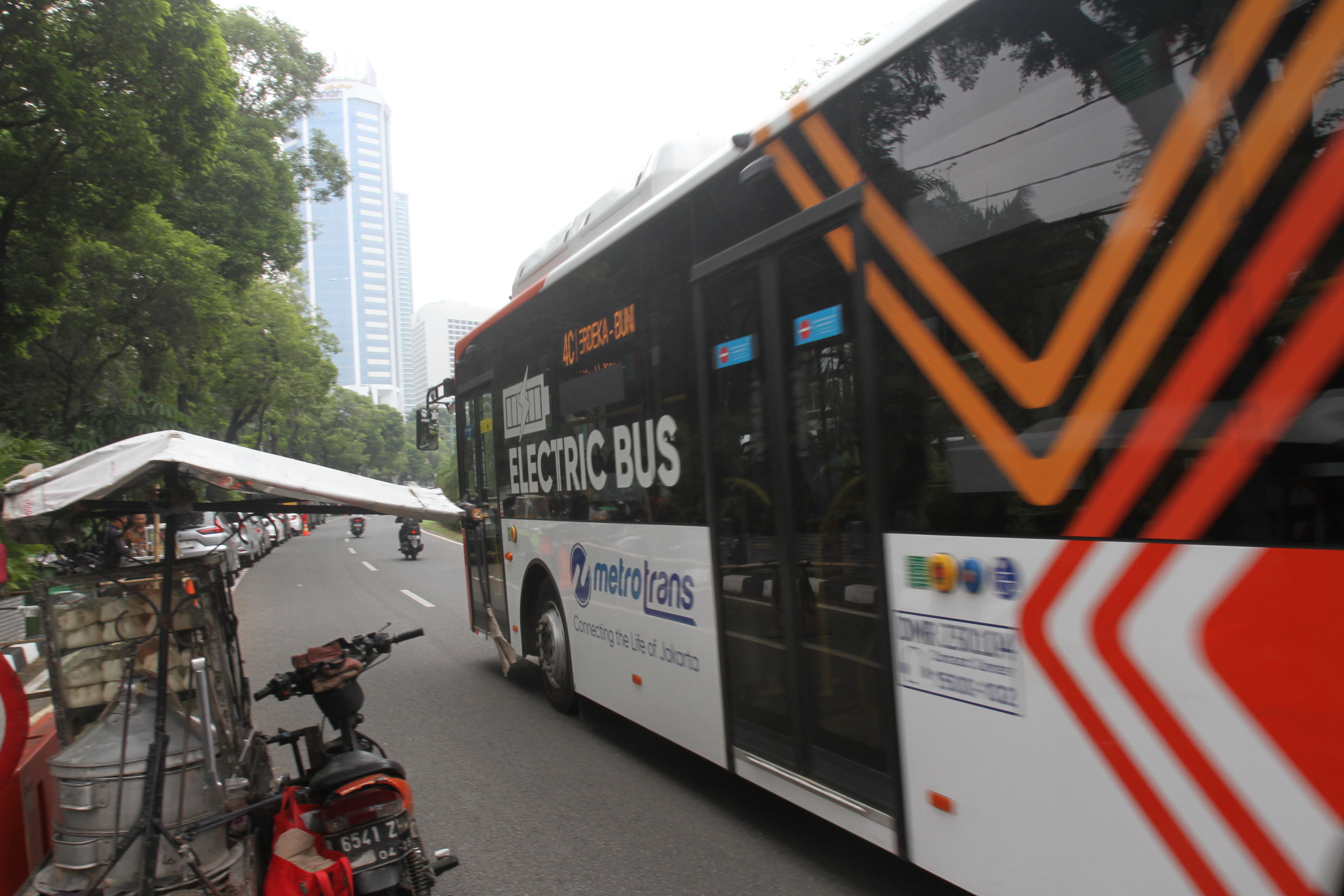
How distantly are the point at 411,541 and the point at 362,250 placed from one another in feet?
592

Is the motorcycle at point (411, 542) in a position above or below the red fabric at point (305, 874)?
above

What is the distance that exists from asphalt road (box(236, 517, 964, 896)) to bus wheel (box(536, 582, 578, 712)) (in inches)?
6.4

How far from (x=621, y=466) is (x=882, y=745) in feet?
8.08

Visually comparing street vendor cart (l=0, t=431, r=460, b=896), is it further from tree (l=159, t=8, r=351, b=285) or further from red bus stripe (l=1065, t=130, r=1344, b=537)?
tree (l=159, t=8, r=351, b=285)

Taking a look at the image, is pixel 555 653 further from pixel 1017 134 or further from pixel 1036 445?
pixel 1017 134

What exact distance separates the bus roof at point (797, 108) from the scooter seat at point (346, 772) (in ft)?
9.91

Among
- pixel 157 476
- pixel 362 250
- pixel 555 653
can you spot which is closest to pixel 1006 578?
pixel 157 476

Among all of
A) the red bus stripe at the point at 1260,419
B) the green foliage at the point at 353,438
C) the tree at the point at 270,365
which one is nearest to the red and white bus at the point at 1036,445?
the red bus stripe at the point at 1260,419

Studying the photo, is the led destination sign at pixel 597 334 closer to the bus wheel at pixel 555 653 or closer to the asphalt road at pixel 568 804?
the bus wheel at pixel 555 653

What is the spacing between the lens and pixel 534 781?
5367 mm

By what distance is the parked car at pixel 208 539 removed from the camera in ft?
13.4

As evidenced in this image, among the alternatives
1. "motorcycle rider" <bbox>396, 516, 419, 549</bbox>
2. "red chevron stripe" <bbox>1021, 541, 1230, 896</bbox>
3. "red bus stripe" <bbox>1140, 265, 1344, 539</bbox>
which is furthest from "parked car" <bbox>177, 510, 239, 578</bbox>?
"motorcycle rider" <bbox>396, 516, 419, 549</bbox>

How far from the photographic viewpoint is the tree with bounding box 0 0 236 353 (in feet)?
33.8

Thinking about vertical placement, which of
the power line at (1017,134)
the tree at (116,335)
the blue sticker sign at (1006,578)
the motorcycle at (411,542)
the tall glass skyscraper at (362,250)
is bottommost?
the motorcycle at (411,542)
